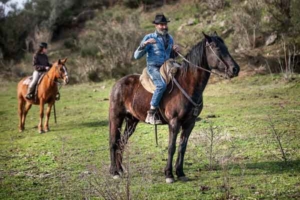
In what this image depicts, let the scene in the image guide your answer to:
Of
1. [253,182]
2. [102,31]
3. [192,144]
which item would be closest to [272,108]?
[192,144]

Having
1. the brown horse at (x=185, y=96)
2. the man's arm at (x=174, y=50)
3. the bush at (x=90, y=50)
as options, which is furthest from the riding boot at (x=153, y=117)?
the bush at (x=90, y=50)

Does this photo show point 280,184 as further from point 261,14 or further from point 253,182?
point 261,14

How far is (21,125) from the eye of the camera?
45.1 feet

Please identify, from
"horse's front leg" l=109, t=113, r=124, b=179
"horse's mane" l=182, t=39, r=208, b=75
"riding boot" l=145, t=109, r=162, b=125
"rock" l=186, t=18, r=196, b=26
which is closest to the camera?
"horse's mane" l=182, t=39, r=208, b=75

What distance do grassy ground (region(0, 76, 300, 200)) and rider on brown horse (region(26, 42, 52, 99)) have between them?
136cm

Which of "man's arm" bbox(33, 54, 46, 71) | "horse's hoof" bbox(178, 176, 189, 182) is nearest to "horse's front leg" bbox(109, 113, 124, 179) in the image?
"horse's hoof" bbox(178, 176, 189, 182)

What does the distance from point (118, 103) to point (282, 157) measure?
332 cm

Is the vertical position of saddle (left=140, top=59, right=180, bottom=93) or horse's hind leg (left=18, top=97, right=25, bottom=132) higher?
saddle (left=140, top=59, right=180, bottom=93)

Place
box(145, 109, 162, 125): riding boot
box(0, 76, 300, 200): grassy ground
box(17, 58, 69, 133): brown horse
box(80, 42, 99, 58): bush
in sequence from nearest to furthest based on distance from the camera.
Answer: box(0, 76, 300, 200): grassy ground
box(145, 109, 162, 125): riding boot
box(17, 58, 69, 133): brown horse
box(80, 42, 99, 58): bush

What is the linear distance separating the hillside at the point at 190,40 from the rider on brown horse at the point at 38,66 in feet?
15.4

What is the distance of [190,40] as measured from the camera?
28141mm

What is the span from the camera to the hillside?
813 inches

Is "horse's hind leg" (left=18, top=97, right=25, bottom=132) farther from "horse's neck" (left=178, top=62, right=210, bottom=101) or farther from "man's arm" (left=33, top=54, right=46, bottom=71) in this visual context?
"horse's neck" (left=178, top=62, right=210, bottom=101)

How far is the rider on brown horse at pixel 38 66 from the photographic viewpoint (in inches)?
535
